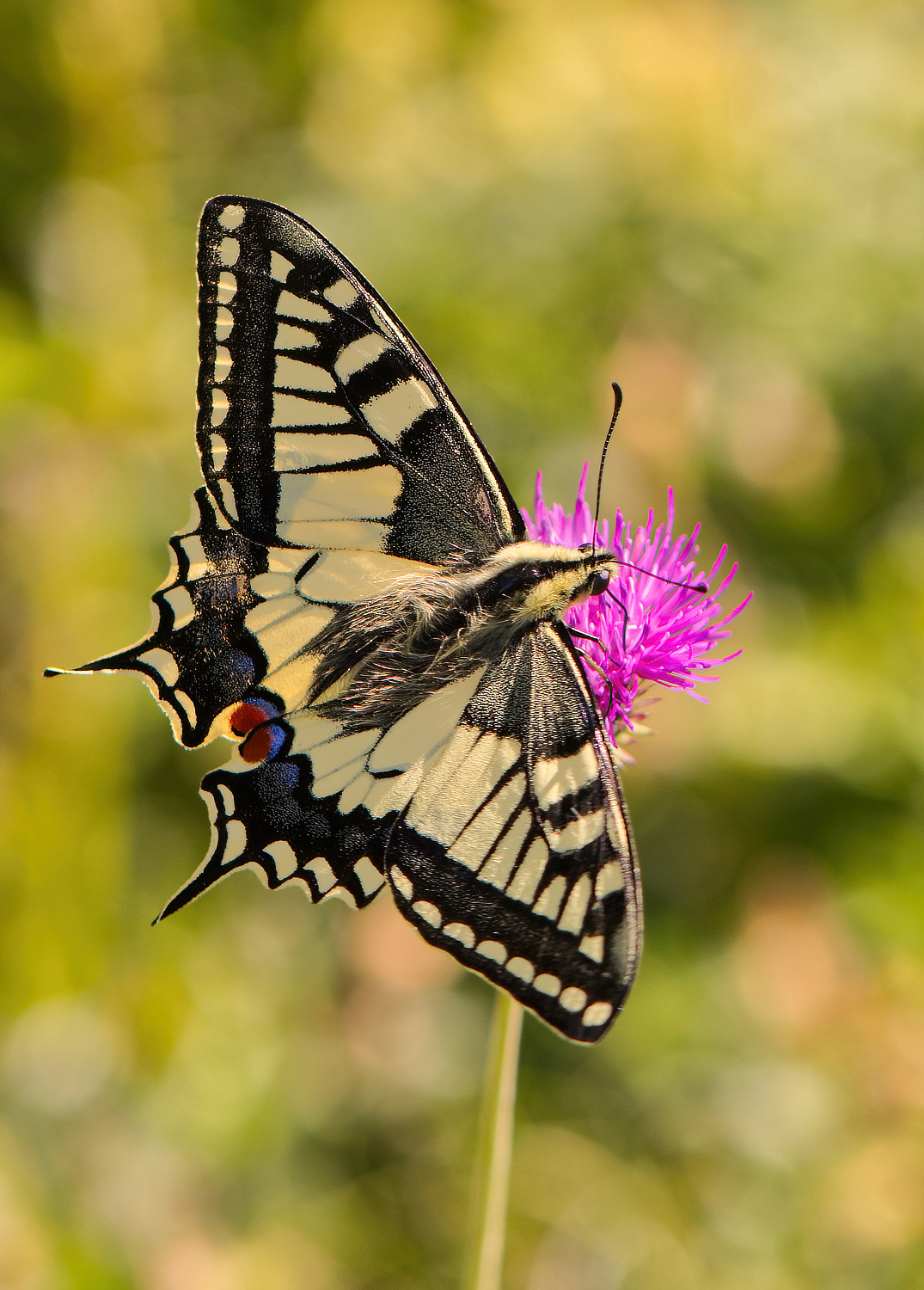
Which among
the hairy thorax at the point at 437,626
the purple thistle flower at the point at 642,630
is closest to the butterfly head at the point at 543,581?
the hairy thorax at the point at 437,626

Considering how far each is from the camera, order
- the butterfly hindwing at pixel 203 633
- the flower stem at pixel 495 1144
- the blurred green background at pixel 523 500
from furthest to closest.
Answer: the blurred green background at pixel 523 500 < the butterfly hindwing at pixel 203 633 < the flower stem at pixel 495 1144

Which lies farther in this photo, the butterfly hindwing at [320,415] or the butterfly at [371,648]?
the butterfly hindwing at [320,415]

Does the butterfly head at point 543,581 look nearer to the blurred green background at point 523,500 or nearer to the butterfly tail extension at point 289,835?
the butterfly tail extension at point 289,835

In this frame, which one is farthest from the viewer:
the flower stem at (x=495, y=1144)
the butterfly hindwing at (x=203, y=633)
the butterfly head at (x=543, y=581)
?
the butterfly hindwing at (x=203, y=633)

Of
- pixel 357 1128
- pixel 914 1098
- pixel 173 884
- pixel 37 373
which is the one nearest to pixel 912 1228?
pixel 914 1098

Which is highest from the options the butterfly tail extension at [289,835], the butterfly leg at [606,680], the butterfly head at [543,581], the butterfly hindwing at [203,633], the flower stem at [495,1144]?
the butterfly head at [543,581]

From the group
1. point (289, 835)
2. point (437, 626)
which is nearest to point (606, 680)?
point (437, 626)

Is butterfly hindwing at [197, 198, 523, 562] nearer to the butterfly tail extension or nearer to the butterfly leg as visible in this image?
the butterfly leg
